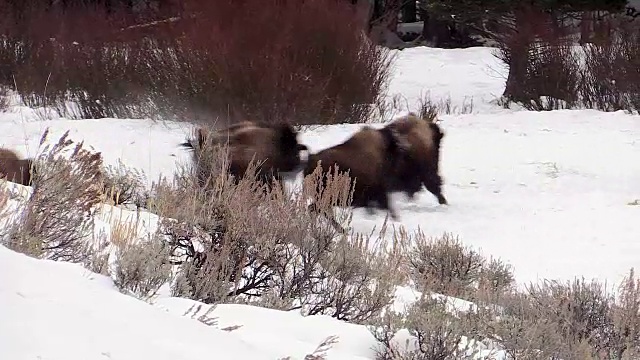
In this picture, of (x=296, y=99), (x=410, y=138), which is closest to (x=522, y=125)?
(x=296, y=99)

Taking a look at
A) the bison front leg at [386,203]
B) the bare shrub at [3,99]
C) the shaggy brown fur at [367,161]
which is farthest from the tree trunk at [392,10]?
the bison front leg at [386,203]

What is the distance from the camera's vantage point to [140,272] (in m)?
3.55

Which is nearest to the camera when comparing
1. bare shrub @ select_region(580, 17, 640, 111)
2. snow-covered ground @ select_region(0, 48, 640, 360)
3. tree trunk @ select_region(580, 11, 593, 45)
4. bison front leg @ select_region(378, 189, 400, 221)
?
snow-covered ground @ select_region(0, 48, 640, 360)

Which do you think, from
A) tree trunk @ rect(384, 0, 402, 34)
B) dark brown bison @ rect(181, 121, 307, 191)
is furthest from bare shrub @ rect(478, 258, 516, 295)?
tree trunk @ rect(384, 0, 402, 34)

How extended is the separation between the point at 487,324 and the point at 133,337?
6.38 ft

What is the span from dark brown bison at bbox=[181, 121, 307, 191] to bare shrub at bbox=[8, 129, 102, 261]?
309 cm

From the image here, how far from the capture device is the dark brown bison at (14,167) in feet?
22.7

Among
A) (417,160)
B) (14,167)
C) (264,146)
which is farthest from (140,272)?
(417,160)

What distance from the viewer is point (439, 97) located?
1897cm

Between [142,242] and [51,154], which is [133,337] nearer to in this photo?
[142,242]

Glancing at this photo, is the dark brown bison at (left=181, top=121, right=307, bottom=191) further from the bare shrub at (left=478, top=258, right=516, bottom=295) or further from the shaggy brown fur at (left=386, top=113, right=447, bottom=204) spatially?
the bare shrub at (left=478, top=258, right=516, bottom=295)

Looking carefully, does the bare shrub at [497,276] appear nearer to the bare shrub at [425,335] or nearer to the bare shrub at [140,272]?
the bare shrub at [425,335]

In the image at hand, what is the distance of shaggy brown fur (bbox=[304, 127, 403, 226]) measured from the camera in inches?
308

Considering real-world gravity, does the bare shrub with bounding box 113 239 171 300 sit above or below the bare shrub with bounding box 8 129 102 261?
below
